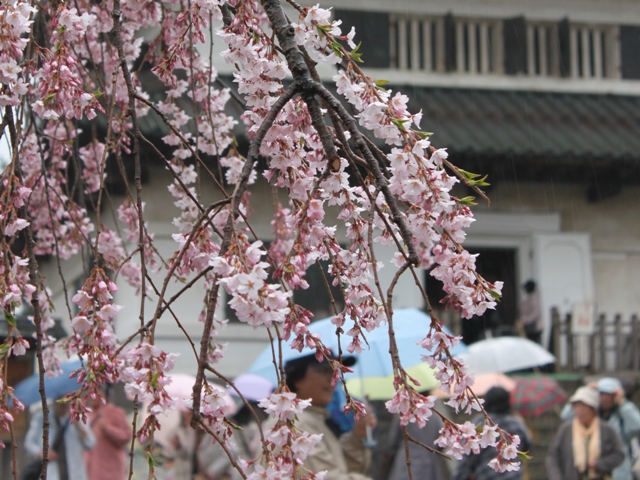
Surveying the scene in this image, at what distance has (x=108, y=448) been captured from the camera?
5203 millimetres

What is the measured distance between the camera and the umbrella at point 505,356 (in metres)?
7.92

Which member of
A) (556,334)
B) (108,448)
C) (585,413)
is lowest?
(108,448)

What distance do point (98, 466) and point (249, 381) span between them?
1.34m

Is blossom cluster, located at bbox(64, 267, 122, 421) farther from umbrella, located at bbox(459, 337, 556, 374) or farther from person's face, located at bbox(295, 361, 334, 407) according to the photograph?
umbrella, located at bbox(459, 337, 556, 374)

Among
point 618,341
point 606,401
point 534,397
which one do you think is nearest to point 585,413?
point 606,401

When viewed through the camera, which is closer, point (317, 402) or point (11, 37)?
point (11, 37)

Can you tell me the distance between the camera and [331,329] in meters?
5.75

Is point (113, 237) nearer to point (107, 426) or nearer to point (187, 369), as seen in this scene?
point (107, 426)

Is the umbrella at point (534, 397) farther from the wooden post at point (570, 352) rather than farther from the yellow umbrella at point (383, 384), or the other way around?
the wooden post at point (570, 352)

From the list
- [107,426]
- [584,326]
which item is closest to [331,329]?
[107,426]

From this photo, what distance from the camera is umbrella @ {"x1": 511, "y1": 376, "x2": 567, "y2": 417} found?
757 cm

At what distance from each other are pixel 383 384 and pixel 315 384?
9.74ft

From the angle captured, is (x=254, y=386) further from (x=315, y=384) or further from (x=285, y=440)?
(x=285, y=440)

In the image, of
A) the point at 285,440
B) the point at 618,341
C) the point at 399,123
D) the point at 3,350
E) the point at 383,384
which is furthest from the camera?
the point at 618,341
